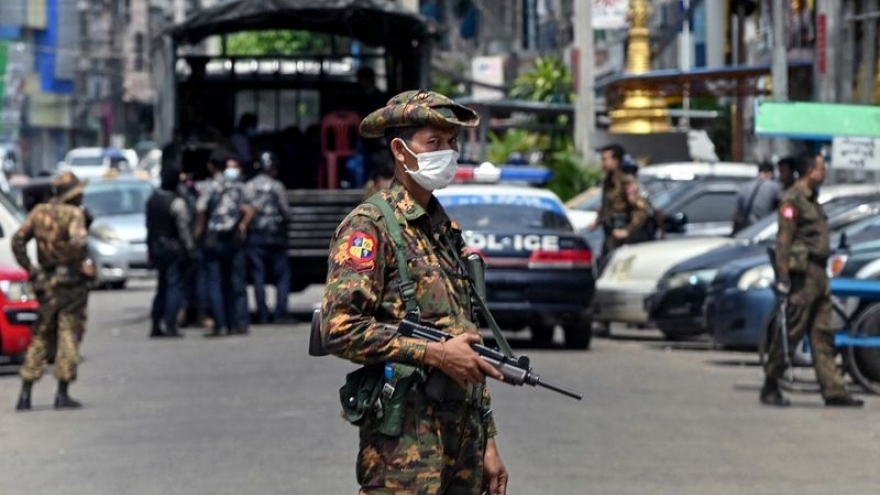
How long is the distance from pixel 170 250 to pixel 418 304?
15548 mm

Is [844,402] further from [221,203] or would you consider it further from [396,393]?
[396,393]

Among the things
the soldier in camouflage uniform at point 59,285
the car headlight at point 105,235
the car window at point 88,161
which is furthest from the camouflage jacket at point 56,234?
the car window at point 88,161

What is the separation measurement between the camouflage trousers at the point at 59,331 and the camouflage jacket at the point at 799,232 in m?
4.80

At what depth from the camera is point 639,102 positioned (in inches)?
1497

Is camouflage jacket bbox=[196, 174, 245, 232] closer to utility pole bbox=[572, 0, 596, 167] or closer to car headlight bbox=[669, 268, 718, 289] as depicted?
car headlight bbox=[669, 268, 718, 289]

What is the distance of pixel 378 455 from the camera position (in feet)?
18.3

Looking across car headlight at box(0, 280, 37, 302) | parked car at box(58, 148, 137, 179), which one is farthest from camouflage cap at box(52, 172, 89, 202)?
parked car at box(58, 148, 137, 179)

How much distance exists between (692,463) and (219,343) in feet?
31.1

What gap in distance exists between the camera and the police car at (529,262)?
18.1m

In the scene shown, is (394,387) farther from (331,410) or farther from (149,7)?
(149,7)

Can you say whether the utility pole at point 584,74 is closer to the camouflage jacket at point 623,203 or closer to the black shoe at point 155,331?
the camouflage jacket at point 623,203

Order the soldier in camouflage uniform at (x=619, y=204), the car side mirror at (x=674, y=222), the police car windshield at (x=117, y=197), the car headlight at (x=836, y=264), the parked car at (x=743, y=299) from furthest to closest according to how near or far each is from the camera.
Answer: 1. the police car windshield at (x=117, y=197)
2. the car side mirror at (x=674, y=222)
3. the soldier in camouflage uniform at (x=619, y=204)
4. the parked car at (x=743, y=299)
5. the car headlight at (x=836, y=264)

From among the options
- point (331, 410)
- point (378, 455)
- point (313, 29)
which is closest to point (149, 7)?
point (313, 29)

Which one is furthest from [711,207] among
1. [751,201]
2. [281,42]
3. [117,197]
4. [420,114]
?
[281,42]
